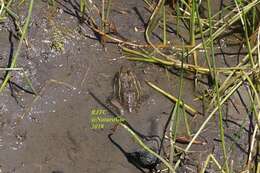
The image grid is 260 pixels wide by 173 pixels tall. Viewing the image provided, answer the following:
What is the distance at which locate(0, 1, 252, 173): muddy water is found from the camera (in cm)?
214

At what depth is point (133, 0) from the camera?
8.58 ft

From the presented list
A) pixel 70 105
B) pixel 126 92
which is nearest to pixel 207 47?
pixel 126 92

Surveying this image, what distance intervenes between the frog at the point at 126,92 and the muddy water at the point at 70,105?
22mm

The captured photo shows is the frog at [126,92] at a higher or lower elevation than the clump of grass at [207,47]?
lower

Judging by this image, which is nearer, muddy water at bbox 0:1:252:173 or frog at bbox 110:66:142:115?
muddy water at bbox 0:1:252:173

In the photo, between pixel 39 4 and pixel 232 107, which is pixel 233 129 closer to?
pixel 232 107

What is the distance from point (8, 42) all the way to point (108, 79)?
0.40 meters

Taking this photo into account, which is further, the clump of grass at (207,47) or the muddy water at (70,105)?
the clump of grass at (207,47)

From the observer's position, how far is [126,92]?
2.30 m

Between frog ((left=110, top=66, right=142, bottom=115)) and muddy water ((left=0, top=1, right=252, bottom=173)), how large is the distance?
0.07 feet

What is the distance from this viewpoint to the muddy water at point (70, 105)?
214 centimetres

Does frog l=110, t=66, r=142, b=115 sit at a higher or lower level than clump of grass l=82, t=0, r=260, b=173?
lower

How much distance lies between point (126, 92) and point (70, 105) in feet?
0.69

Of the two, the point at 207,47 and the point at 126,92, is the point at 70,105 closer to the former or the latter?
the point at 126,92
